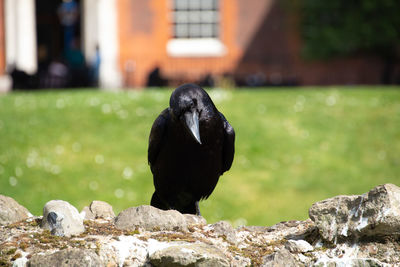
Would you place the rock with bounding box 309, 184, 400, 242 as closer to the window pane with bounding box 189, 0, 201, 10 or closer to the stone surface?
the stone surface

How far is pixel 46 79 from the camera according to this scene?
754 inches

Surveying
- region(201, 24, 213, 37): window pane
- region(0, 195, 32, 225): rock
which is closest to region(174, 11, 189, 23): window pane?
region(201, 24, 213, 37): window pane

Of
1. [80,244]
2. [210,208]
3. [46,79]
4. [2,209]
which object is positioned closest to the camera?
[80,244]

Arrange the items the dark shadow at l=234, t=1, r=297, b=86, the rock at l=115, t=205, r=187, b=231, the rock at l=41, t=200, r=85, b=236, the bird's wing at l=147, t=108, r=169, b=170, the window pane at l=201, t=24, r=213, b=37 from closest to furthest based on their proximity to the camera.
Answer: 1. the rock at l=41, t=200, r=85, b=236
2. the rock at l=115, t=205, r=187, b=231
3. the bird's wing at l=147, t=108, r=169, b=170
4. the dark shadow at l=234, t=1, r=297, b=86
5. the window pane at l=201, t=24, r=213, b=37

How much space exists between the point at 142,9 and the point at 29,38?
4187 mm

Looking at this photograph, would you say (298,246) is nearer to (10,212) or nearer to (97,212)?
(97,212)

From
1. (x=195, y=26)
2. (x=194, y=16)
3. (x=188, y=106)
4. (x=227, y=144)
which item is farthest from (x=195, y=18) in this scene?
(x=188, y=106)

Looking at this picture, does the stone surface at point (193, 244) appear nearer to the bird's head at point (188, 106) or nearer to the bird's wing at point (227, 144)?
the bird's head at point (188, 106)

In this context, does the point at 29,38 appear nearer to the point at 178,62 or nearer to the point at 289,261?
the point at 178,62

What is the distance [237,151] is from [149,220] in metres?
6.58

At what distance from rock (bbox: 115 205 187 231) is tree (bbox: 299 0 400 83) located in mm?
18209

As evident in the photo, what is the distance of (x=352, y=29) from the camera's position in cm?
2061

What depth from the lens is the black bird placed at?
3.44 meters

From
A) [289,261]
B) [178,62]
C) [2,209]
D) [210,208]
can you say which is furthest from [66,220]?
[178,62]
